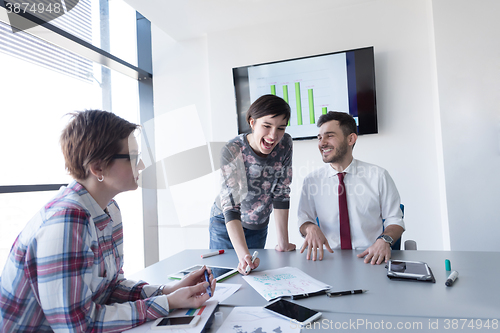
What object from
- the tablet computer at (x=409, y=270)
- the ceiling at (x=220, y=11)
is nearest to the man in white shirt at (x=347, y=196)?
the tablet computer at (x=409, y=270)

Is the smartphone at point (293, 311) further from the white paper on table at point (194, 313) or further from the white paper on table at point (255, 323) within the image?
the white paper on table at point (194, 313)

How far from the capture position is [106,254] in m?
0.99

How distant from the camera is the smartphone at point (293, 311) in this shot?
0.89 meters

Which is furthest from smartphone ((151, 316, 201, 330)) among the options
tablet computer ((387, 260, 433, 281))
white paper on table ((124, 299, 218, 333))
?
tablet computer ((387, 260, 433, 281))

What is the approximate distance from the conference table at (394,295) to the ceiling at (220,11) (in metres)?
2.31

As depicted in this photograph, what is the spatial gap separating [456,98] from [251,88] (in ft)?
5.97

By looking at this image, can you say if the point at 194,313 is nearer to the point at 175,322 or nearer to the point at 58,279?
the point at 175,322

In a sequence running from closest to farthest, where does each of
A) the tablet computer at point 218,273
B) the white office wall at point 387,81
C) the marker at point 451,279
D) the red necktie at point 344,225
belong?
the marker at point 451,279 < the tablet computer at point 218,273 < the red necktie at point 344,225 < the white office wall at point 387,81

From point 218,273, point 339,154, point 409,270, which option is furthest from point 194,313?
point 339,154

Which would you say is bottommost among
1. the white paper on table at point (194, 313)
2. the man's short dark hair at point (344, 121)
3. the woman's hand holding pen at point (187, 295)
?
the white paper on table at point (194, 313)

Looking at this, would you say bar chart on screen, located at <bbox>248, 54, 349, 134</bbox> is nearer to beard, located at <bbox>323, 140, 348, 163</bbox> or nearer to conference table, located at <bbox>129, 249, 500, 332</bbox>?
beard, located at <bbox>323, 140, 348, 163</bbox>

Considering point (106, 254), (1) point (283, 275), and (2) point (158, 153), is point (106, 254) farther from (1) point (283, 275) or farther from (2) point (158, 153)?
(2) point (158, 153)

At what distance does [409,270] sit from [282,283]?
51cm

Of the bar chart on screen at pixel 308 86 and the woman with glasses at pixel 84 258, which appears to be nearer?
the woman with glasses at pixel 84 258
